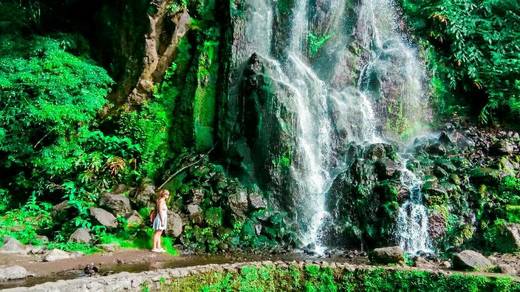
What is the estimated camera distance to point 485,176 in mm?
11008

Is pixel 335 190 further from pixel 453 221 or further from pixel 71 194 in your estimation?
pixel 71 194

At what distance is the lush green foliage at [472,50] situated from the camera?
1398 centimetres

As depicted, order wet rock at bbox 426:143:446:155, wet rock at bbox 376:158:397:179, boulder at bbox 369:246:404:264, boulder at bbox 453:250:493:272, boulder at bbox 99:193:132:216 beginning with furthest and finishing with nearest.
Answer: wet rock at bbox 426:143:446:155 < wet rock at bbox 376:158:397:179 < boulder at bbox 99:193:132:216 < boulder at bbox 369:246:404:264 < boulder at bbox 453:250:493:272

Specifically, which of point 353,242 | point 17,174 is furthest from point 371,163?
point 17,174

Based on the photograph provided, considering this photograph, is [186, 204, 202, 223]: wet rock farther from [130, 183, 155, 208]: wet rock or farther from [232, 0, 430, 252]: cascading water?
[232, 0, 430, 252]: cascading water

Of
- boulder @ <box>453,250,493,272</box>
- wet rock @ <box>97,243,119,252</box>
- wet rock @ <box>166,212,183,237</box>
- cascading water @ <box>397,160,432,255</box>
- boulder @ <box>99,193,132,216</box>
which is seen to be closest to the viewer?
boulder @ <box>453,250,493,272</box>

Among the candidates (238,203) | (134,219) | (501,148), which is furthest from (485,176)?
(134,219)

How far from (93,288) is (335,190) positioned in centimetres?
693

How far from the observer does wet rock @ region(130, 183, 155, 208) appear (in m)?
10.6

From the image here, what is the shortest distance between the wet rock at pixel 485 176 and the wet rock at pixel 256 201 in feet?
17.6

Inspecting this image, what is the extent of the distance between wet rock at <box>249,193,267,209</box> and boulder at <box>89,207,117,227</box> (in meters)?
3.25

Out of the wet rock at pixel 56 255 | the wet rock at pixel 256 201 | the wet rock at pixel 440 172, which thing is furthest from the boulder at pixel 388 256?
the wet rock at pixel 56 255

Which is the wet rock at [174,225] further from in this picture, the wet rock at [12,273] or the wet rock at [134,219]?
the wet rock at [12,273]

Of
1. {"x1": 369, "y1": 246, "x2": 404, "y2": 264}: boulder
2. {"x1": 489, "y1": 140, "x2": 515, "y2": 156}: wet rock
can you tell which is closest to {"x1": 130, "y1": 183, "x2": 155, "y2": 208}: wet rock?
{"x1": 369, "y1": 246, "x2": 404, "y2": 264}: boulder
